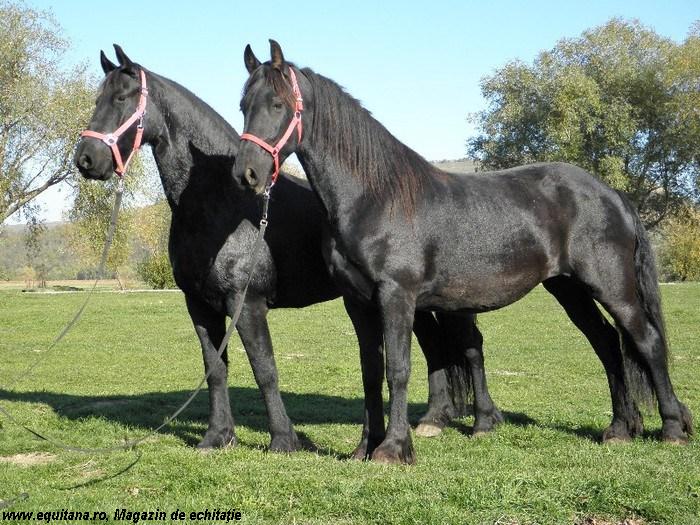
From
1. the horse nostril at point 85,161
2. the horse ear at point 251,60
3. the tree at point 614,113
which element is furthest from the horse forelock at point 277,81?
the tree at point 614,113

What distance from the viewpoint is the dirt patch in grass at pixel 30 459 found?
21.9ft

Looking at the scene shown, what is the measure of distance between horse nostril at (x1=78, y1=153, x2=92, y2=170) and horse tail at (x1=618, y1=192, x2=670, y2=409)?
15.4 ft

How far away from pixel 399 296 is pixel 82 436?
12.2 feet

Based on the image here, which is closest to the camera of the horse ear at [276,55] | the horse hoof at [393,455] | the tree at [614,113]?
the horse ear at [276,55]

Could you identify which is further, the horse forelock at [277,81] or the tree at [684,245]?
the tree at [684,245]

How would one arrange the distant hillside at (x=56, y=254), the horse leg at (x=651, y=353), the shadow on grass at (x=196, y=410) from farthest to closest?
the distant hillside at (x=56, y=254) → the shadow on grass at (x=196, y=410) → the horse leg at (x=651, y=353)

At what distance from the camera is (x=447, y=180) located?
22.5ft

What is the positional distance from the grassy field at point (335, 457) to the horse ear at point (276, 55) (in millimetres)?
2998

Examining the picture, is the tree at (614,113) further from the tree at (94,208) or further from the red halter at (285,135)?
the red halter at (285,135)

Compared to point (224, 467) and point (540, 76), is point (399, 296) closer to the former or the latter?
point (224, 467)

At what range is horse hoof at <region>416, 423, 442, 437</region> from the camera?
7.88m

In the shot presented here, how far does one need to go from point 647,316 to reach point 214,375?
4.00 meters

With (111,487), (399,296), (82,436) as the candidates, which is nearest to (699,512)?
(399,296)

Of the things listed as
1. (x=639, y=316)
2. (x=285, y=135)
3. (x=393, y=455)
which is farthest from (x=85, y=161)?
(x=639, y=316)
